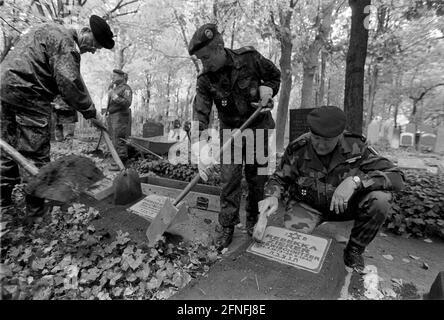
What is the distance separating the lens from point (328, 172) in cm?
254

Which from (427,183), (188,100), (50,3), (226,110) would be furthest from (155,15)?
(188,100)

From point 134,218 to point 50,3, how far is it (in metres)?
11.7

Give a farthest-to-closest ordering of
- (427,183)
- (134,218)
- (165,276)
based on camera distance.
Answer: (427,183) < (134,218) < (165,276)

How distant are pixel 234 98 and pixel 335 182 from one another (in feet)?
4.54

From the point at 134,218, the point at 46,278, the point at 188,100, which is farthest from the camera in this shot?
the point at 188,100

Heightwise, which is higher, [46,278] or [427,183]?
[427,183]

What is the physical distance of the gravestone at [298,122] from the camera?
4.98m

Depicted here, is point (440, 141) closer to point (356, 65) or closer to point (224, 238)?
point (356, 65)

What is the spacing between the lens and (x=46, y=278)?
2164 mm

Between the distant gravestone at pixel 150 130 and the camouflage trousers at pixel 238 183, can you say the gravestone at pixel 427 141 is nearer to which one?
the distant gravestone at pixel 150 130

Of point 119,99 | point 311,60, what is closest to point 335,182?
point 119,99

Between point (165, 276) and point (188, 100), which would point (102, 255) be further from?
point (188, 100)

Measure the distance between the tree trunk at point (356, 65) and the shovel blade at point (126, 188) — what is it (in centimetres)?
340
